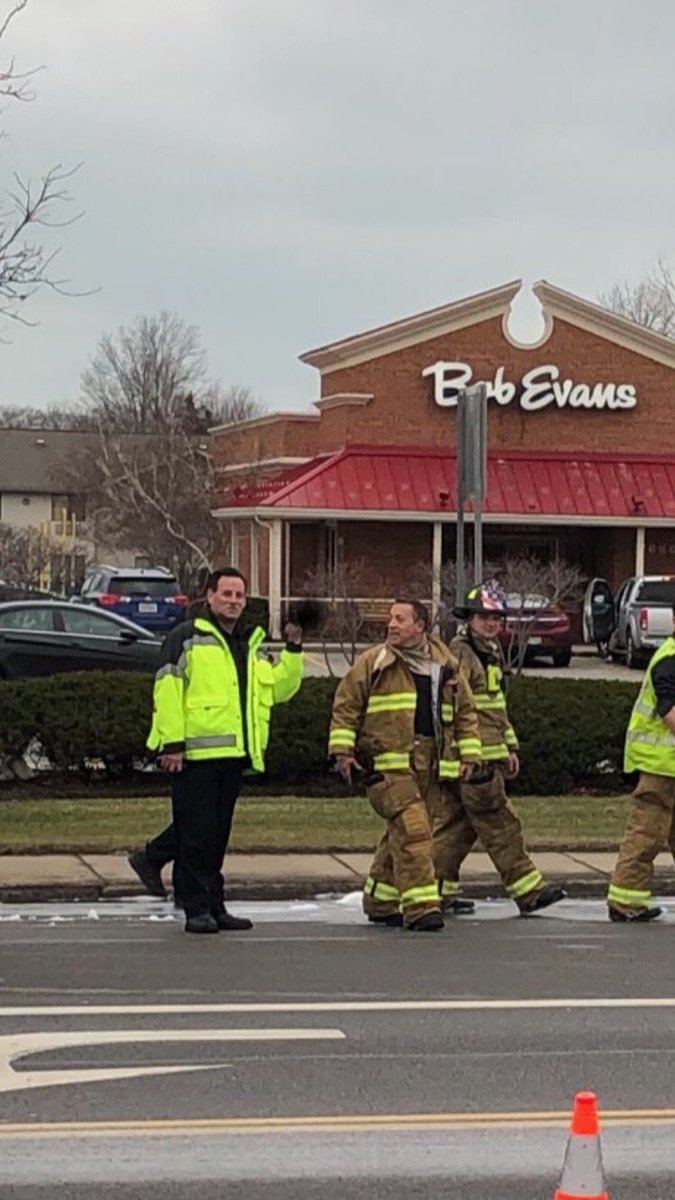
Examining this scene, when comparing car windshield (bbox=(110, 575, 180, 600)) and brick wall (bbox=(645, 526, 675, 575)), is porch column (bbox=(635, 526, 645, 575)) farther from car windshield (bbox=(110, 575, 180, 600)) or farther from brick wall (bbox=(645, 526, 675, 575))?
car windshield (bbox=(110, 575, 180, 600))

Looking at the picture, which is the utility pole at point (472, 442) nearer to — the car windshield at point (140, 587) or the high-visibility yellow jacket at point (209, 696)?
the high-visibility yellow jacket at point (209, 696)

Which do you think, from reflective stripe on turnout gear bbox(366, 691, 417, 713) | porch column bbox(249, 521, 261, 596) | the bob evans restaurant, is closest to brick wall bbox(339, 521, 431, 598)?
the bob evans restaurant

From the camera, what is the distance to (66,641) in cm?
2031

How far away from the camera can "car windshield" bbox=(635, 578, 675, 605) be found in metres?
29.9

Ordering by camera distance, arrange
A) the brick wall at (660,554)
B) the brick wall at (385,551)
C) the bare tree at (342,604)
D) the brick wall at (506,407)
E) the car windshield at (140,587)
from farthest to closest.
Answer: the brick wall at (660,554) < the brick wall at (506,407) < the brick wall at (385,551) < the car windshield at (140,587) < the bare tree at (342,604)

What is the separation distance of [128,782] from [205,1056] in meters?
8.34

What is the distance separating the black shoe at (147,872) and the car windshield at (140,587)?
23.7 metres

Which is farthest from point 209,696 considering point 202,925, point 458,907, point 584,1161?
point 584,1161

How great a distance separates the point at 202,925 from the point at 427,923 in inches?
48.5

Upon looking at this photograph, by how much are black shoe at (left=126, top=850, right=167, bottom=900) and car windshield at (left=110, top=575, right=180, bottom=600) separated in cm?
2369

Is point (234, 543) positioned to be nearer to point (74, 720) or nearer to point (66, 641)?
point (66, 641)

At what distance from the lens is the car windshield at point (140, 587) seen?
33.8 m

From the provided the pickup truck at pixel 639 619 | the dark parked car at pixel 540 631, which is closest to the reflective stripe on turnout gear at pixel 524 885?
the dark parked car at pixel 540 631

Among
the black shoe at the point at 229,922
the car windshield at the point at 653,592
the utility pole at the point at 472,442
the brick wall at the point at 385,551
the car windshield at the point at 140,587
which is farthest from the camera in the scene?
the brick wall at the point at 385,551
